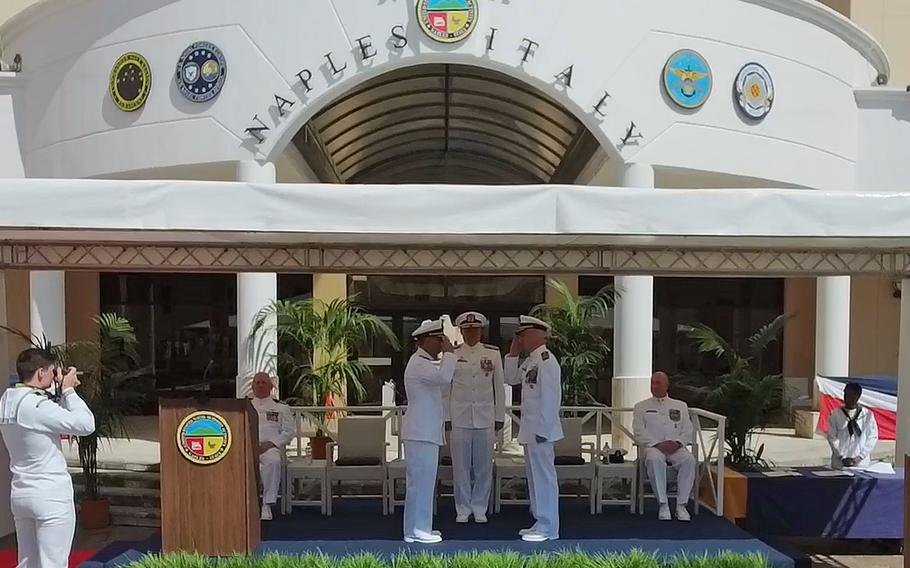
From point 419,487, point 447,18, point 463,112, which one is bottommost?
point 419,487

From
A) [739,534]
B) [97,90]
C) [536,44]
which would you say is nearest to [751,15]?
[536,44]

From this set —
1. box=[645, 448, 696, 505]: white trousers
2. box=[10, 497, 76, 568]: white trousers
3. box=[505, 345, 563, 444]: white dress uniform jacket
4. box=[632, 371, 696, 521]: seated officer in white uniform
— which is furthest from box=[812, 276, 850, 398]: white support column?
box=[10, 497, 76, 568]: white trousers

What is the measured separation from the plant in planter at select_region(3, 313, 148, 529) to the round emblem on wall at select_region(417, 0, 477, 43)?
5092 mm

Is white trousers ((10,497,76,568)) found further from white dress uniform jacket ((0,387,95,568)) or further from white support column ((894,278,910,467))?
white support column ((894,278,910,467))

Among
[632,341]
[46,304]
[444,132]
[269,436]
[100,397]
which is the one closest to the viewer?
[269,436]

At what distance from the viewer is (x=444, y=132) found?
50.1ft

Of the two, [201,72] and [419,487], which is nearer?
[419,487]

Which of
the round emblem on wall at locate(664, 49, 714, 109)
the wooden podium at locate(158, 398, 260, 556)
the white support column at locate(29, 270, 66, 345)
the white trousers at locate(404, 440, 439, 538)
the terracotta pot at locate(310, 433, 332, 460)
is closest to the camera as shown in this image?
the wooden podium at locate(158, 398, 260, 556)

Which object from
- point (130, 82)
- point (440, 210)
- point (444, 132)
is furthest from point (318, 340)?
point (444, 132)

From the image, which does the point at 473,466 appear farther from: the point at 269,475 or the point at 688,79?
the point at 688,79

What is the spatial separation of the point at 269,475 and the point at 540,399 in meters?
2.31

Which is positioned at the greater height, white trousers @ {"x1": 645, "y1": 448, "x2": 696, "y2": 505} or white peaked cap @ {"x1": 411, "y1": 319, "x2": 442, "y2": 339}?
white peaked cap @ {"x1": 411, "y1": 319, "x2": 442, "y2": 339}

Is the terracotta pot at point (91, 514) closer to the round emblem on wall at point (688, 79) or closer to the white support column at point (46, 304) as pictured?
the white support column at point (46, 304)

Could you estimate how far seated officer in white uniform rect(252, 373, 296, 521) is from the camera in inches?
245
